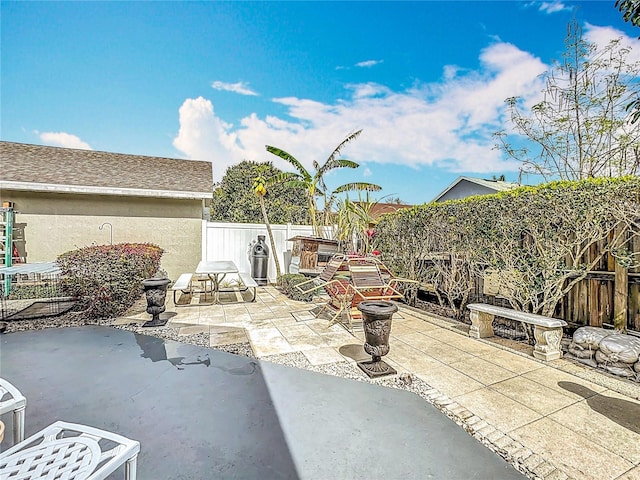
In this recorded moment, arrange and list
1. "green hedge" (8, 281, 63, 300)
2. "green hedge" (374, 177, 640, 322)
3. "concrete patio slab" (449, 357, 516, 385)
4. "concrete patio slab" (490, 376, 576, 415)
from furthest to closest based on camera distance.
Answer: "green hedge" (8, 281, 63, 300), "green hedge" (374, 177, 640, 322), "concrete patio slab" (449, 357, 516, 385), "concrete patio slab" (490, 376, 576, 415)

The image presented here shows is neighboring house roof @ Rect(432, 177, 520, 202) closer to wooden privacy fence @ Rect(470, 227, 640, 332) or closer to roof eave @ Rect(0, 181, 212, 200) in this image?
wooden privacy fence @ Rect(470, 227, 640, 332)

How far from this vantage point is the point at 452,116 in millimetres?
11008

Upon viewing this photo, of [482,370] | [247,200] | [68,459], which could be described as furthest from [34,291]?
[247,200]

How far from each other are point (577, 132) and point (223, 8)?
9564mm

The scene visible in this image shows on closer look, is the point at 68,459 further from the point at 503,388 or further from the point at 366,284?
the point at 366,284

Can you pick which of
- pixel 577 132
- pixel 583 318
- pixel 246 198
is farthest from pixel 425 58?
pixel 246 198

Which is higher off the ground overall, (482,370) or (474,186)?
(474,186)

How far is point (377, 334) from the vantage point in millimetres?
3686

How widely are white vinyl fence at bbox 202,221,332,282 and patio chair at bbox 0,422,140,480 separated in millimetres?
9041

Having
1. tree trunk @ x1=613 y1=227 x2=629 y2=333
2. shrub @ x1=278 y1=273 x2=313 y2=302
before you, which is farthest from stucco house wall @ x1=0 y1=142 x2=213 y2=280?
tree trunk @ x1=613 y1=227 x2=629 y2=333

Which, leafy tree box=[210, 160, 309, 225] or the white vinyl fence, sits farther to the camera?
leafy tree box=[210, 160, 309, 225]

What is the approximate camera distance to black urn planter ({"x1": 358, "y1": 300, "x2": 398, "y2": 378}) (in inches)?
143

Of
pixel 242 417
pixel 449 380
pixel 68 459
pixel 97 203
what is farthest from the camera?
pixel 97 203

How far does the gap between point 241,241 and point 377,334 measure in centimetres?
795
